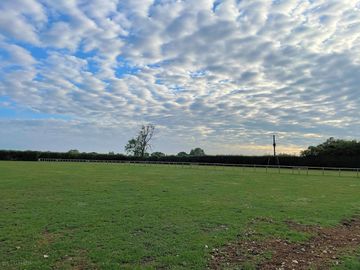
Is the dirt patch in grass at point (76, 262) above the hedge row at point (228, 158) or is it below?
below

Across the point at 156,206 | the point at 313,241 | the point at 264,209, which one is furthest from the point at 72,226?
Answer: the point at 264,209

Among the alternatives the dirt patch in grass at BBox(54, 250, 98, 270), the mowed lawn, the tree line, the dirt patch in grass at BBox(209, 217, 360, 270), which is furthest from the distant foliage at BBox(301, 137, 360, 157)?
the dirt patch in grass at BBox(54, 250, 98, 270)

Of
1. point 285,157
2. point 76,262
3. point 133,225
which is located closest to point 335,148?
point 285,157

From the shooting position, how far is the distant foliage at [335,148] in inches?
2466

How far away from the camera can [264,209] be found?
13.4m

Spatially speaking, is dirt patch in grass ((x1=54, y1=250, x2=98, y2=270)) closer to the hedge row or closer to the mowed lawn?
the mowed lawn

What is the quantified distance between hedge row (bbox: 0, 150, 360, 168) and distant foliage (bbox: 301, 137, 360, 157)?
2.80 metres

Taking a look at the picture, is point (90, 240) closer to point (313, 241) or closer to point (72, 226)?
point (72, 226)

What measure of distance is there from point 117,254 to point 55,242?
1.73 metres

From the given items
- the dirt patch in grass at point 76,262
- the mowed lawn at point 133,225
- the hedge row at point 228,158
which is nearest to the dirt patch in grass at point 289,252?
the mowed lawn at point 133,225

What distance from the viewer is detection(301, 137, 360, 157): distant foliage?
6262 cm

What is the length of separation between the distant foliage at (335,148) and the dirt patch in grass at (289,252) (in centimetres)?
5835

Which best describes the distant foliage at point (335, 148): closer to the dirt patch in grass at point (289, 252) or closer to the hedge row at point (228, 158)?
the hedge row at point (228, 158)

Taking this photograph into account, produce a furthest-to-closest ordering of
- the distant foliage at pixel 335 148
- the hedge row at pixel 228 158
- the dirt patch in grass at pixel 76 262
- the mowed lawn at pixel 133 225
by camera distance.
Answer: the distant foliage at pixel 335 148 < the hedge row at pixel 228 158 < the mowed lawn at pixel 133 225 < the dirt patch in grass at pixel 76 262
